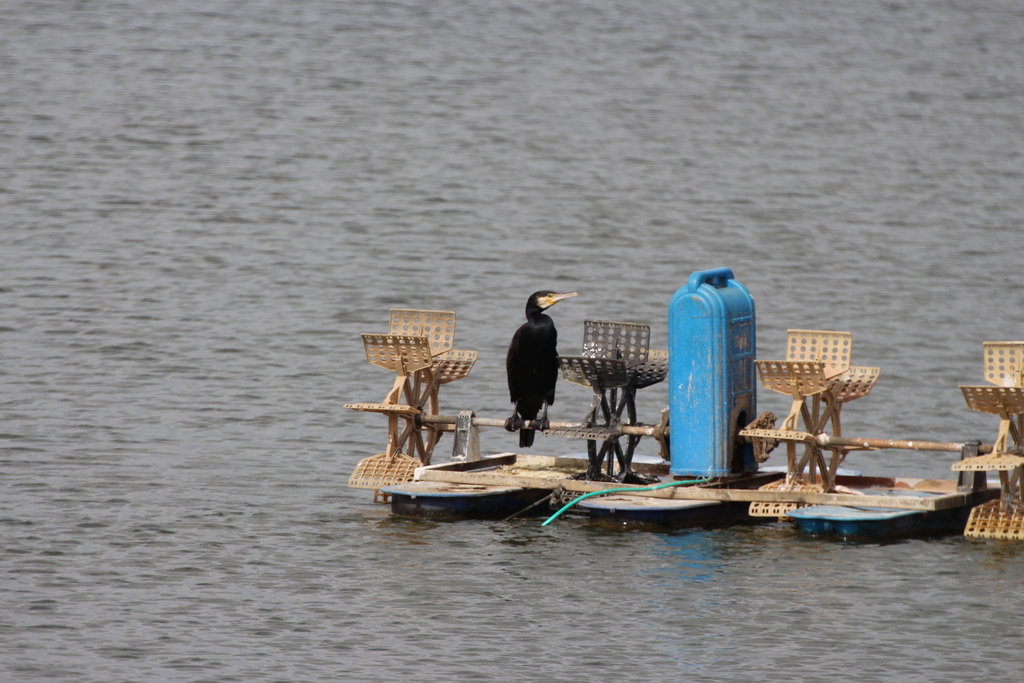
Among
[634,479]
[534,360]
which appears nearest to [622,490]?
[634,479]

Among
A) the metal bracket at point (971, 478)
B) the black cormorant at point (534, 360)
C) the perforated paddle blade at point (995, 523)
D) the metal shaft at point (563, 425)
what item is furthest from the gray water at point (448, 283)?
the black cormorant at point (534, 360)

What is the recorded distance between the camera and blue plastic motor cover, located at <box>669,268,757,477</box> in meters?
13.7

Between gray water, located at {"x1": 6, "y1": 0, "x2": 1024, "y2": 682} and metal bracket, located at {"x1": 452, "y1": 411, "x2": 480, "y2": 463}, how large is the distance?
826 millimetres

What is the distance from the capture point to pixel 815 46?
51.8 m

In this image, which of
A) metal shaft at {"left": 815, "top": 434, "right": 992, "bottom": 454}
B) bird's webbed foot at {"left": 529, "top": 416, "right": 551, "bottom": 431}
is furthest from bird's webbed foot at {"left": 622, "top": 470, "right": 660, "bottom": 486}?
metal shaft at {"left": 815, "top": 434, "right": 992, "bottom": 454}

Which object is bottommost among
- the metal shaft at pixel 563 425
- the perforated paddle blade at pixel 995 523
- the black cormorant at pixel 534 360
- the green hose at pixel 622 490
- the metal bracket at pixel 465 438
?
the perforated paddle blade at pixel 995 523

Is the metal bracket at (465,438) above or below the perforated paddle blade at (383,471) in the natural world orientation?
above

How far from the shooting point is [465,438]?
14906 mm

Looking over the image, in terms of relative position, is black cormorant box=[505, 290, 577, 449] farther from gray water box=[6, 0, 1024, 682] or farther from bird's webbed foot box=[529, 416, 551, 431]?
gray water box=[6, 0, 1024, 682]

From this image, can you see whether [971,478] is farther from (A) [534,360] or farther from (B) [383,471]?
(B) [383,471]

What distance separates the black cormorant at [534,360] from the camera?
47.3 feet

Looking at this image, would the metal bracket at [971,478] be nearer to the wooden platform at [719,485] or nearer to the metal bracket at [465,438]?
the wooden platform at [719,485]

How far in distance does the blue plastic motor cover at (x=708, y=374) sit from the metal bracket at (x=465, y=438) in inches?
74.8

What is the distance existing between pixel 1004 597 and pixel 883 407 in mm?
9352
